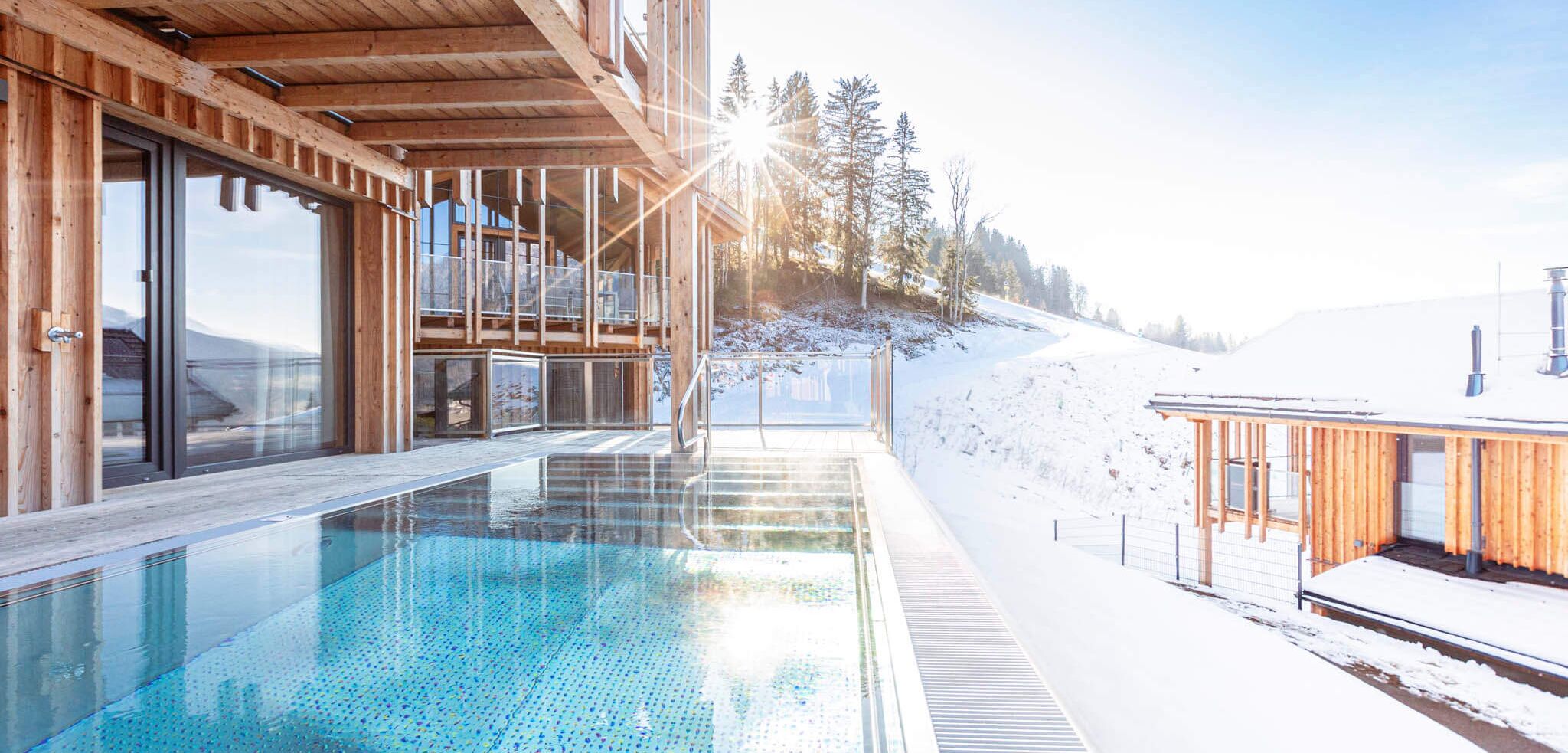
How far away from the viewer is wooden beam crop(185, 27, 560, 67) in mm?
4559

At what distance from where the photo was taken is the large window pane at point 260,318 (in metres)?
5.41

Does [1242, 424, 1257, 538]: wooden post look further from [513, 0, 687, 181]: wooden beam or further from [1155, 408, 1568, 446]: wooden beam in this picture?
[513, 0, 687, 181]: wooden beam

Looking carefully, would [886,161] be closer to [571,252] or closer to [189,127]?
[571,252]

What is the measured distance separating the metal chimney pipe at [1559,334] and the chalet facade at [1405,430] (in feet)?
0.05

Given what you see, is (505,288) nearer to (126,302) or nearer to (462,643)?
(126,302)

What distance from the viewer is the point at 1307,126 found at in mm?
38094

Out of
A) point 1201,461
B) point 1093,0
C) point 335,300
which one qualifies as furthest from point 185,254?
point 1093,0

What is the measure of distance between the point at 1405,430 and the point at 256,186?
13.5 metres

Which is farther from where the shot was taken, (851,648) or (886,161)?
(886,161)

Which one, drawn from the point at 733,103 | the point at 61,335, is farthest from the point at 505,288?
the point at 733,103

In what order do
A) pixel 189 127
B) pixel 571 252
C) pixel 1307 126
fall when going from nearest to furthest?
pixel 189 127
pixel 571 252
pixel 1307 126

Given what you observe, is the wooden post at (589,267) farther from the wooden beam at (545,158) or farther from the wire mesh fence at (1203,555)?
the wire mesh fence at (1203,555)

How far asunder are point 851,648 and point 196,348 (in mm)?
5809

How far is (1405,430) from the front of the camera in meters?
9.50
